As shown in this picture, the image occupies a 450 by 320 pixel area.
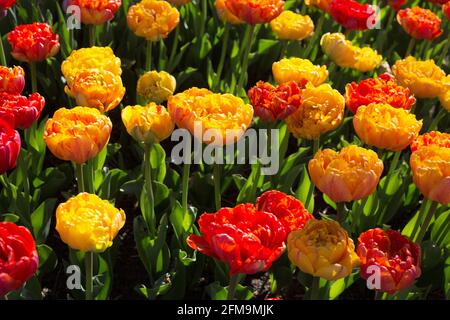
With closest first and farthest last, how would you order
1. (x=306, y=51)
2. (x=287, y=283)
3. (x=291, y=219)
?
(x=291, y=219) → (x=287, y=283) → (x=306, y=51)

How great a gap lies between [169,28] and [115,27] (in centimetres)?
62

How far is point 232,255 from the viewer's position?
145 cm

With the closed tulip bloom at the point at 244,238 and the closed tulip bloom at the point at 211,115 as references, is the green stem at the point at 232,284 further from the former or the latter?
the closed tulip bloom at the point at 211,115

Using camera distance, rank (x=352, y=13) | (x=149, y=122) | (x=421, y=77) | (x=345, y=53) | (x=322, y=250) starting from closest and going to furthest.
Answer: (x=322, y=250) → (x=149, y=122) → (x=421, y=77) → (x=345, y=53) → (x=352, y=13)

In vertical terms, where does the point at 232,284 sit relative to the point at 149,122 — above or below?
below

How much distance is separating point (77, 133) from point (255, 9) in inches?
35.3

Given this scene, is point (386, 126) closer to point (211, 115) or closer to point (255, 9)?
point (211, 115)

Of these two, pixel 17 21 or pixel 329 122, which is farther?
pixel 17 21

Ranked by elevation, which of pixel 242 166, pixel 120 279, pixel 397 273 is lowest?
pixel 120 279

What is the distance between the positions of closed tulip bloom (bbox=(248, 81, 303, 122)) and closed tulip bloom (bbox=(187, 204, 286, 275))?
1.42 feet

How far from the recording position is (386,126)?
1815mm

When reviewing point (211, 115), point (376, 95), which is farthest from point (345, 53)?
point (211, 115)

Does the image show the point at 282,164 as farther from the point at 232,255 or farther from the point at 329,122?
the point at 232,255

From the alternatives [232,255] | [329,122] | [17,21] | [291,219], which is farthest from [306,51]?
[232,255]
